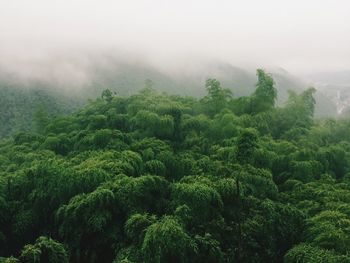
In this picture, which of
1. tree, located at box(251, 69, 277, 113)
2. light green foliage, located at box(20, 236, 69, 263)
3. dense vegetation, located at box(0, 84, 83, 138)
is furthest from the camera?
dense vegetation, located at box(0, 84, 83, 138)

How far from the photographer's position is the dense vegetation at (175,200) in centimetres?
1645

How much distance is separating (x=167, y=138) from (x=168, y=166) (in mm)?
6356

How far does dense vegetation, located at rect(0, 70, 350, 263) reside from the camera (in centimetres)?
1645

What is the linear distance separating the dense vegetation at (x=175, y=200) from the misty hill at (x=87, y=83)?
55.9 meters

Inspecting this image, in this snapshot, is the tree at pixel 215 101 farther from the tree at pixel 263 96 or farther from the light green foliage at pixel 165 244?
the light green foliage at pixel 165 244

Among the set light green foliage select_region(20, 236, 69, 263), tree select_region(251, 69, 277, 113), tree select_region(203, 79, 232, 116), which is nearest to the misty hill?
tree select_region(203, 79, 232, 116)

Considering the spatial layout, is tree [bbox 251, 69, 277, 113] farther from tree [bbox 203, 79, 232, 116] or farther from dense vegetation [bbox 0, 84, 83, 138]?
dense vegetation [bbox 0, 84, 83, 138]

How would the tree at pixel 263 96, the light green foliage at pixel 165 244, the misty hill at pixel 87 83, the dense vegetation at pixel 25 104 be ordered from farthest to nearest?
the misty hill at pixel 87 83
the dense vegetation at pixel 25 104
the tree at pixel 263 96
the light green foliage at pixel 165 244

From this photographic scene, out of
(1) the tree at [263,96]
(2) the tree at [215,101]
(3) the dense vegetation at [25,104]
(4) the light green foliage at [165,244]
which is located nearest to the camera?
(4) the light green foliage at [165,244]

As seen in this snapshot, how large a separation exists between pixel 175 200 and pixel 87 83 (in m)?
114

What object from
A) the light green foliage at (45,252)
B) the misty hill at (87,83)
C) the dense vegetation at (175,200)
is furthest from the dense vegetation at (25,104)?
the light green foliage at (45,252)

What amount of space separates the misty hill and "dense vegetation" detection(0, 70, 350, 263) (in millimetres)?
55892

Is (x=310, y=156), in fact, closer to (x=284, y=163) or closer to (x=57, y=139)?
(x=284, y=163)

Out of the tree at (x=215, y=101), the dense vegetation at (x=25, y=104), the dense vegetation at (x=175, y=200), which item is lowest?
the dense vegetation at (x=25, y=104)
